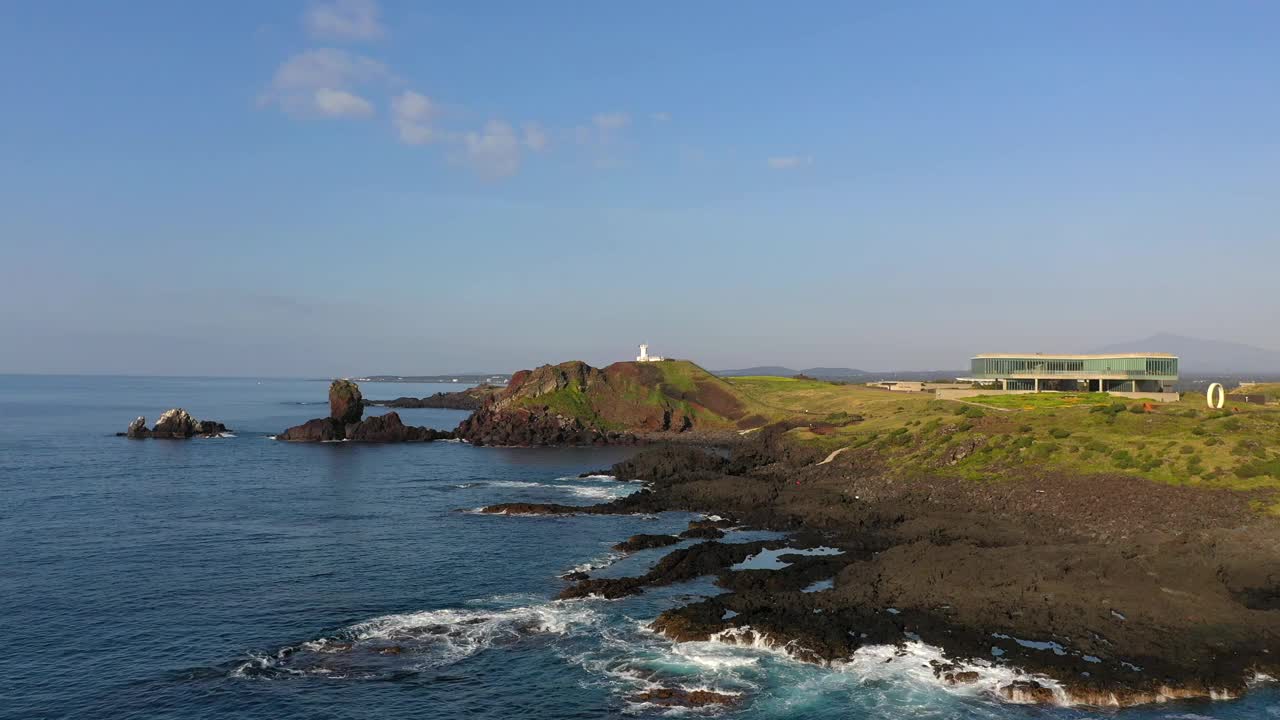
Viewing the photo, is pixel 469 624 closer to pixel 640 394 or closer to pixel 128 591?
pixel 128 591

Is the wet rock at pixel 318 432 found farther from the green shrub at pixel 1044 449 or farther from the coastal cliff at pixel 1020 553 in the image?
the green shrub at pixel 1044 449

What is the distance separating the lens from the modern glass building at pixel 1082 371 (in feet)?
463

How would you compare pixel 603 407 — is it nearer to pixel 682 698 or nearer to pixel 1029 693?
pixel 682 698

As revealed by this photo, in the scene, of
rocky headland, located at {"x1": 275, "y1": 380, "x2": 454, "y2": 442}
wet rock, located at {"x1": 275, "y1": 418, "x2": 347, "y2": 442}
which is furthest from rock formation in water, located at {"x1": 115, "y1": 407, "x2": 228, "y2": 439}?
rocky headland, located at {"x1": 275, "y1": 380, "x2": 454, "y2": 442}

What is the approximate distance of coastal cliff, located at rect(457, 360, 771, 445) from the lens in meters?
150

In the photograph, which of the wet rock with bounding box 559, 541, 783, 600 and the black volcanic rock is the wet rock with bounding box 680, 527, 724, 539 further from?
the black volcanic rock

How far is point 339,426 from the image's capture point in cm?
15050

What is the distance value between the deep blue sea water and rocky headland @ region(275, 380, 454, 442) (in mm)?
62345

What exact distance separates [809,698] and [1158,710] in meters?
14.0

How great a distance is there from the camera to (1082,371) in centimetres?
14762

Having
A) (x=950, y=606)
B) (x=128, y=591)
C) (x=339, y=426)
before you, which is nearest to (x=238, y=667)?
(x=128, y=591)

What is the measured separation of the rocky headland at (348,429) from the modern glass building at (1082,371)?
368 feet

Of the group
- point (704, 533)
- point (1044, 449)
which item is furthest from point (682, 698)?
point (1044, 449)

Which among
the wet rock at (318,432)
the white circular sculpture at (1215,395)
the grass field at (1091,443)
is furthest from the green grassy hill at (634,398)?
the white circular sculpture at (1215,395)
